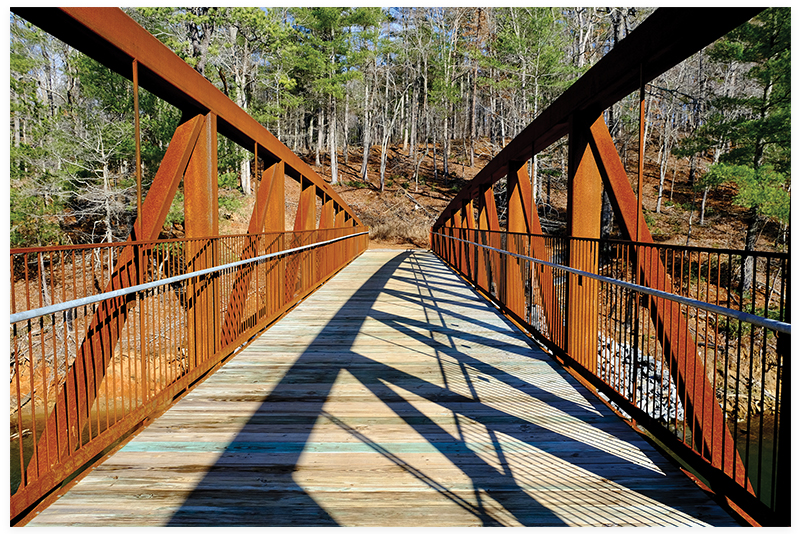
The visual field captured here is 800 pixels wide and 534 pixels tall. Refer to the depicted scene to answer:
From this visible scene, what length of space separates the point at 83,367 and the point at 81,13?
1.90m

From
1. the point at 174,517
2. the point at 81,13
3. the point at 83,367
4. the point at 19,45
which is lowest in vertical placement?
the point at 174,517

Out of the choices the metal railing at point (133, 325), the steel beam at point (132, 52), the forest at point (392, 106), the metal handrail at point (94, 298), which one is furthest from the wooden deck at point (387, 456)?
the forest at point (392, 106)

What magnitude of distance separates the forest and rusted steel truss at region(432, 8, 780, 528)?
11307 mm

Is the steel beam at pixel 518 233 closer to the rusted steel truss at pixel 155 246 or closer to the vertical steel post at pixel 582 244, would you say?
the vertical steel post at pixel 582 244

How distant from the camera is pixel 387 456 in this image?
2.63m

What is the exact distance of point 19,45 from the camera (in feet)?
53.5

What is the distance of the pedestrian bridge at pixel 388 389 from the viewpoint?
213cm

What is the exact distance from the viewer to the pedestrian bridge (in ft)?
6.98

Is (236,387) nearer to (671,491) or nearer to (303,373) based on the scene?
(303,373)

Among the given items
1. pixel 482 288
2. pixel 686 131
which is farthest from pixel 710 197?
pixel 482 288

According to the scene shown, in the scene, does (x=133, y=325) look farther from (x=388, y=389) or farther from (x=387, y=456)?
(x=387, y=456)

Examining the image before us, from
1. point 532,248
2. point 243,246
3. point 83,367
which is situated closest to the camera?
point 83,367

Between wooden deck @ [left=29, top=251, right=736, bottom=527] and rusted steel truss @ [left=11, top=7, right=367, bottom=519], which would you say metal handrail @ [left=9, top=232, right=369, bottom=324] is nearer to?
rusted steel truss @ [left=11, top=7, right=367, bottom=519]

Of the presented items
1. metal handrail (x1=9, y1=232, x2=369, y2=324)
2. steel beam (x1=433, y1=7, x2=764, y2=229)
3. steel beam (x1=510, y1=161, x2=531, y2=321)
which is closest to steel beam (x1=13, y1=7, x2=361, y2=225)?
metal handrail (x1=9, y1=232, x2=369, y2=324)
